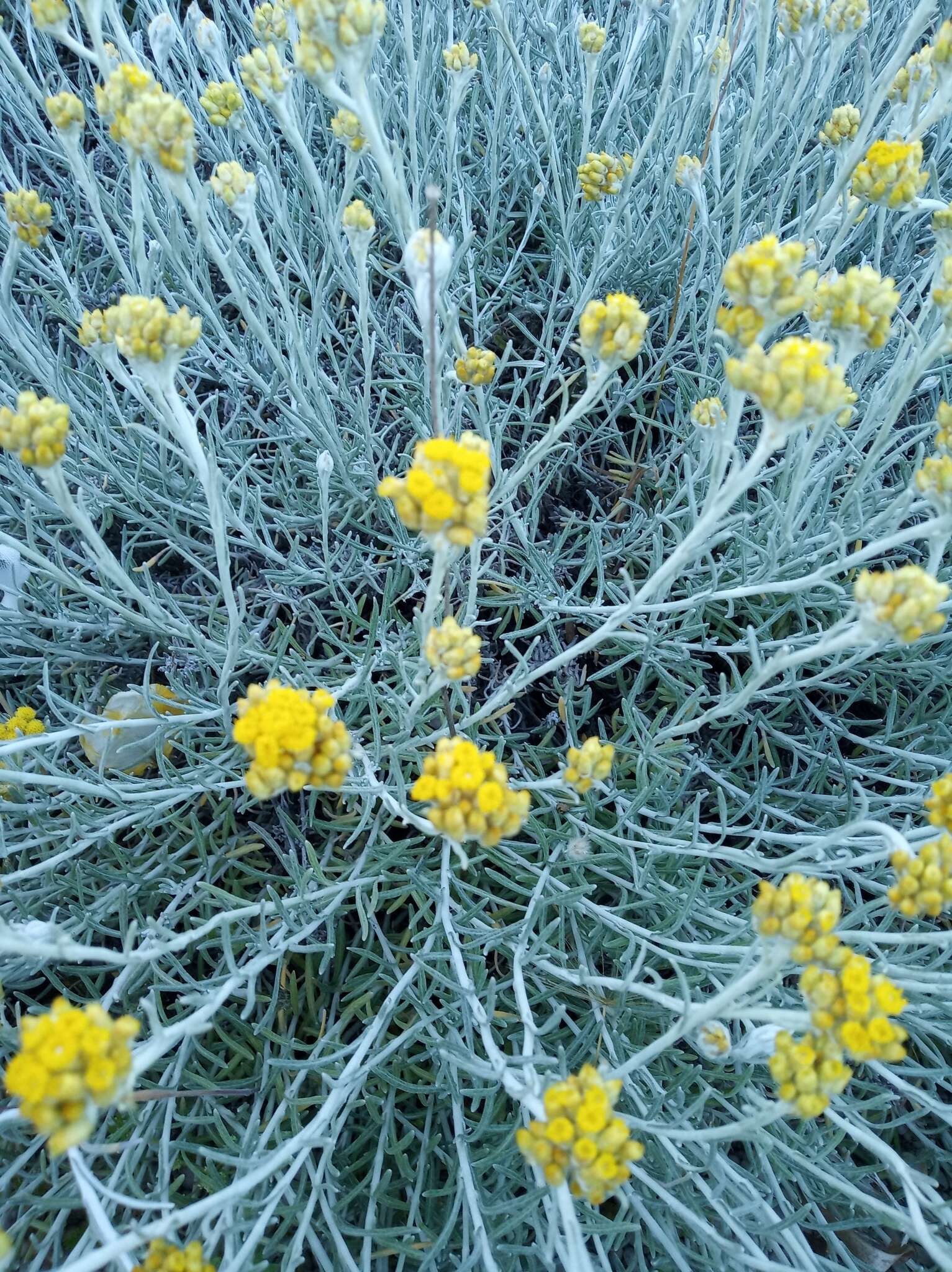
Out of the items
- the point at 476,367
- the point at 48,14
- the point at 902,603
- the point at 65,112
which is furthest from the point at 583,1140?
the point at 48,14

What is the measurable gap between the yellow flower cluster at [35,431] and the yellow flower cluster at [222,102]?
96 centimetres

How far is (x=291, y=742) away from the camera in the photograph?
1.12 m

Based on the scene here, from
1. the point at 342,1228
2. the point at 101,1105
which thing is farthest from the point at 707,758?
the point at 101,1105

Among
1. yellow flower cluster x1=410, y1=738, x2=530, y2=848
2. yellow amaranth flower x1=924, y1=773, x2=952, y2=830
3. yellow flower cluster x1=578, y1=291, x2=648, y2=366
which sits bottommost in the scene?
yellow amaranth flower x1=924, y1=773, x2=952, y2=830

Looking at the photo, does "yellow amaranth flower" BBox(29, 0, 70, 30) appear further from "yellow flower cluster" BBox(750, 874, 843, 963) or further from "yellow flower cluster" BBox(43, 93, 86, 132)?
"yellow flower cluster" BBox(750, 874, 843, 963)

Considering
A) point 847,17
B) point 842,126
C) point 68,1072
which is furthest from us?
point 842,126

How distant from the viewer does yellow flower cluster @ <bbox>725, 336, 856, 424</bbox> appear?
118 centimetres

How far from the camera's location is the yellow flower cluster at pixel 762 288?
1.26 meters

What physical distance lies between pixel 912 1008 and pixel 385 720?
1.27 m

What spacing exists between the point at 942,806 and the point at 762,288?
30.1 inches

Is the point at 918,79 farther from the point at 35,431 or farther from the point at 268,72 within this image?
the point at 35,431

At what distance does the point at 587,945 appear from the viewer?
6.14 ft

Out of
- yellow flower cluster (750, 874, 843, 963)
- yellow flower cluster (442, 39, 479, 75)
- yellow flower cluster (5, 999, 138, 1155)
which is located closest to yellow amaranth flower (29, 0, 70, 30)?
yellow flower cluster (442, 39, 479, 75)

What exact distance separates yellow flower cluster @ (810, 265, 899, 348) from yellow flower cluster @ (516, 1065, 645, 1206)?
1.15 metres
